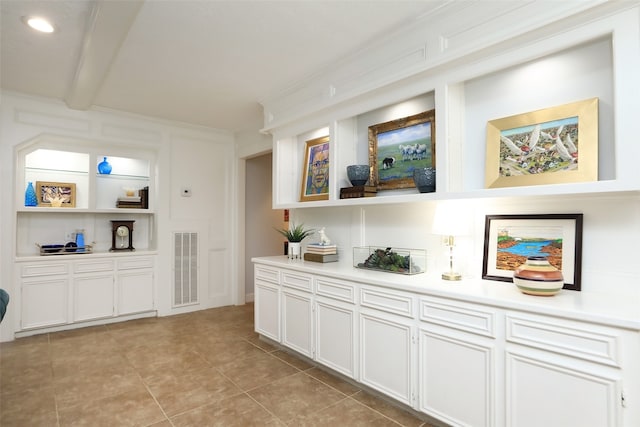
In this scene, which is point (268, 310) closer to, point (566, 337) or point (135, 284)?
point (135, 284)

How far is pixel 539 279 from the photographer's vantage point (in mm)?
1844

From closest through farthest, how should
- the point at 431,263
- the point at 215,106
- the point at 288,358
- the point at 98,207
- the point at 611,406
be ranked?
the point at 611,406 < the point at 431,263 < the point at 288,358 < the point at 215,106 < the point at 98,207

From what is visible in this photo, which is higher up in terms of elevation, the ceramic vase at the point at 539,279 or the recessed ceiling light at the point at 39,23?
the recessed ceiling light at the point at 39,23

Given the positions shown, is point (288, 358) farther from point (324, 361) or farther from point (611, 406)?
point (611, 406)

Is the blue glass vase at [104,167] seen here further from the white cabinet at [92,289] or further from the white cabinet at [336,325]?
the white cabinet at [336,325]

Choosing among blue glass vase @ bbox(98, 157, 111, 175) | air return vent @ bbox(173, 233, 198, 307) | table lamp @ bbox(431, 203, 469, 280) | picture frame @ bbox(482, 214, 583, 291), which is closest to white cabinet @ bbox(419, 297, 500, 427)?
table lamp @ bbox(431, 203, 469, 280)

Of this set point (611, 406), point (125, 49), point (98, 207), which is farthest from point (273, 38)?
point (98, 207)

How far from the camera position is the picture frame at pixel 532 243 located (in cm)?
200

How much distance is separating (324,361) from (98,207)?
146 inches

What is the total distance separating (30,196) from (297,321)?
3532mm

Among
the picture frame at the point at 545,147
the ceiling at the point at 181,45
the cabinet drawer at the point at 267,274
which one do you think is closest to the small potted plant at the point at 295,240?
the cabinet drawer at the point at 267,274

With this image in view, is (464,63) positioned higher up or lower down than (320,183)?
higher up

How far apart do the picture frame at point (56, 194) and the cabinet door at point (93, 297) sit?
0.96 m

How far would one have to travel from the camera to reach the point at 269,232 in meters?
6.15
